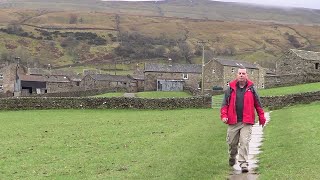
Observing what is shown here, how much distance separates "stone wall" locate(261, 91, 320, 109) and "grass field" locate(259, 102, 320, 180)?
2196 cm

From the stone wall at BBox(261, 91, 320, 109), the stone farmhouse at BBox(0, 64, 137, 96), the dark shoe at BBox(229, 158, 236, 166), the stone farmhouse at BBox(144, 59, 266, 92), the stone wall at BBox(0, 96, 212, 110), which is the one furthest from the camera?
the stone farmhouse at BBox(0, 64, 137, 96)

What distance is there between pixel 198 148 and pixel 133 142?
12.2 ft

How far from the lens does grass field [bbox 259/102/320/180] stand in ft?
46.1

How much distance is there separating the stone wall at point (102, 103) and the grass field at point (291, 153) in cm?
2506

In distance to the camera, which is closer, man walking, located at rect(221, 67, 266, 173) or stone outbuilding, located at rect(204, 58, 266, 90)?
man walking, located at rect(221, 67, 266, 173)

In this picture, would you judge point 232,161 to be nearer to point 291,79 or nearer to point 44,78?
point 291,79

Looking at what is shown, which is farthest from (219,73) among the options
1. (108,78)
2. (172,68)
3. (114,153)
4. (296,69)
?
(114,153)

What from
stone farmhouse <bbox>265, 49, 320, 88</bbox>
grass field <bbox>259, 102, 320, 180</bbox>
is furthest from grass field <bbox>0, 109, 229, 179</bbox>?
stone farmhouse <bbox>265, 49, 320, 88</bbox>

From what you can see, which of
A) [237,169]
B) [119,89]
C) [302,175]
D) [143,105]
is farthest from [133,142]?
[119,89]

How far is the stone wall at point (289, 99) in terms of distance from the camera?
46.3 metres

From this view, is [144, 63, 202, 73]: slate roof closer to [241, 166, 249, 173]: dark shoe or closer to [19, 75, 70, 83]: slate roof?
[19, 75, 70, 83]: slate roof

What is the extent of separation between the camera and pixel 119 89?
10481 centimetres

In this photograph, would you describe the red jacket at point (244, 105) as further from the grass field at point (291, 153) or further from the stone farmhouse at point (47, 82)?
the stone farmhouse at point (47, 82)

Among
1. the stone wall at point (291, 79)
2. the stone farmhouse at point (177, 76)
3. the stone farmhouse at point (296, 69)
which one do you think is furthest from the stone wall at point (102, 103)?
the stone farmhouse at point (177, 76)
